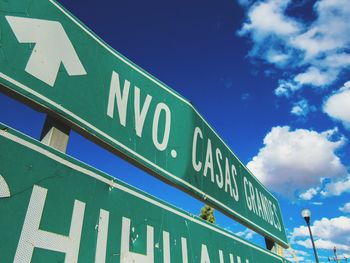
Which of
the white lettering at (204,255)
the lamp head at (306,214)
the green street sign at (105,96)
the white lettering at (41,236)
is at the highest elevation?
the lamp head at (306,214)

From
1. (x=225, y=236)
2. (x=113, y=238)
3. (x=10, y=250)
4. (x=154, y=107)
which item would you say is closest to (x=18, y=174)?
(x=10, y=250)

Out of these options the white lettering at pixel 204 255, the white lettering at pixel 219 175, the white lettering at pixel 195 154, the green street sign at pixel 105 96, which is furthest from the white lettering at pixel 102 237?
the white lettering at pixel 219 175

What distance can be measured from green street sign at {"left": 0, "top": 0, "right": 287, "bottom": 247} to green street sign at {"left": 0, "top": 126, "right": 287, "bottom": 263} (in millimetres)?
237

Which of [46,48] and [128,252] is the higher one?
[46,48]

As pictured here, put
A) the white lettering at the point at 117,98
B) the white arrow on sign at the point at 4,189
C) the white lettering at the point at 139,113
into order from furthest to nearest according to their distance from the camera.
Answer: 1. the white lettering at the point at 139,113
2. the white lettering at the point at 117,98
3. the white arrow on sign at the point at 4,189

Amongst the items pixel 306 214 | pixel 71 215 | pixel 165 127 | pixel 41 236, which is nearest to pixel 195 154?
pixel 165 127

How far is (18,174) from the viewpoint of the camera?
1.05m

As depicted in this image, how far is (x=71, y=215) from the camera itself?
1.19 m

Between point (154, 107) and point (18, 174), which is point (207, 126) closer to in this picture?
point (154, 107)

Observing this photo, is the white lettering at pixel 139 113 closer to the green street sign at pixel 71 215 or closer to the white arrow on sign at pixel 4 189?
the green street sign at pixel 71 215

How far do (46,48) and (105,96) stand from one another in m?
0.38

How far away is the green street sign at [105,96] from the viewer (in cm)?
126

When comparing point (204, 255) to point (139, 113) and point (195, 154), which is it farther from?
point (139, 113)

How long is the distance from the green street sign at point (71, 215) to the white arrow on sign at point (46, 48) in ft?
1.16
